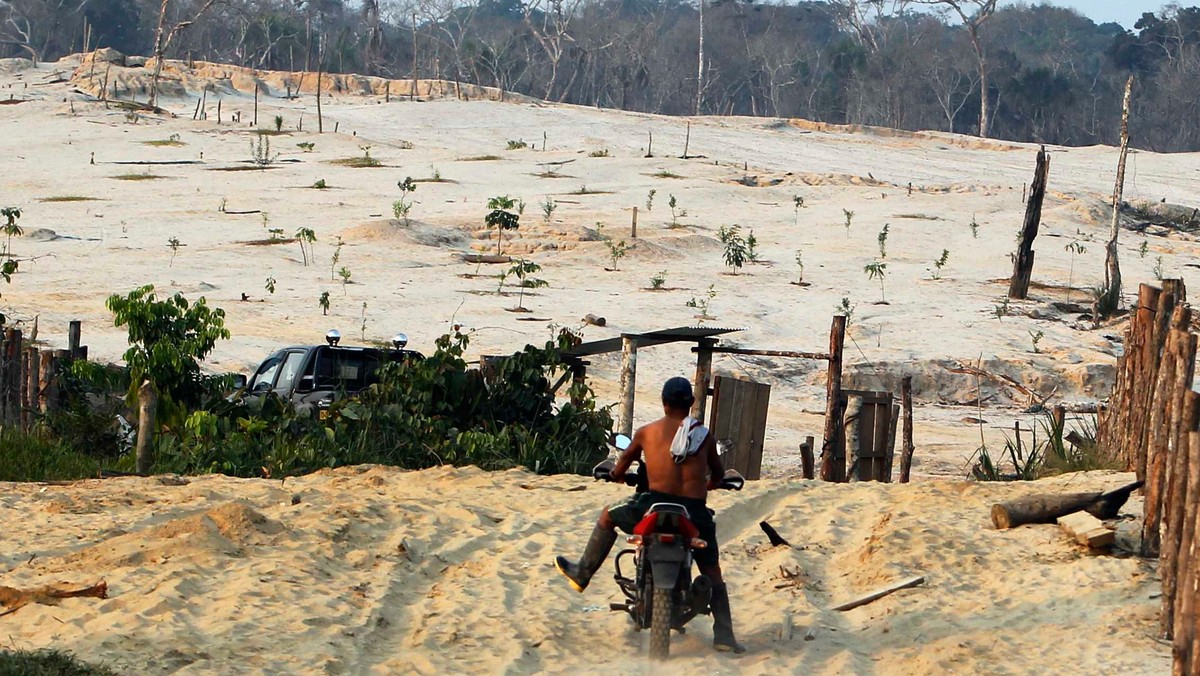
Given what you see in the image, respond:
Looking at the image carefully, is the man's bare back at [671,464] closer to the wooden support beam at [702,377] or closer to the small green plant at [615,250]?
Result: the wooden support beam at [702,377]

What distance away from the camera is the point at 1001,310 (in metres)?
23.7

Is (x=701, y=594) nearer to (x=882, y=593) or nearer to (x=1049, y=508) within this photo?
(x=882, y=593)

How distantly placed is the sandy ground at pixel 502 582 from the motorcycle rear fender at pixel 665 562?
1.42 feet

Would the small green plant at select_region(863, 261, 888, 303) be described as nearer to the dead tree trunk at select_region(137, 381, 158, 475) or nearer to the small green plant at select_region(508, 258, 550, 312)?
the small green plant at select_region(508, 258, 550, 312)

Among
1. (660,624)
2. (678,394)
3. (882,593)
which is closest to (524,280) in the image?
(882,593)

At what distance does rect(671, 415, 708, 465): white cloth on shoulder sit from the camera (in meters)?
6.84

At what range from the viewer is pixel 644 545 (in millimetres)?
6715

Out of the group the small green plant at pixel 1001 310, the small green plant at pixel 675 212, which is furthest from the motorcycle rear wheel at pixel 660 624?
the small green plant at pixel 675 212

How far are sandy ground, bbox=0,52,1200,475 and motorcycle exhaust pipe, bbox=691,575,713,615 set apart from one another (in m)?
8.14

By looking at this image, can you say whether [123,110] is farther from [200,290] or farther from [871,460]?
[871,460]

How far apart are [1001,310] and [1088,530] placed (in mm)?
15581

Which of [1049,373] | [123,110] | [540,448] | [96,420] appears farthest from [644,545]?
[123,110]

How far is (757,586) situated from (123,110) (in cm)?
4295

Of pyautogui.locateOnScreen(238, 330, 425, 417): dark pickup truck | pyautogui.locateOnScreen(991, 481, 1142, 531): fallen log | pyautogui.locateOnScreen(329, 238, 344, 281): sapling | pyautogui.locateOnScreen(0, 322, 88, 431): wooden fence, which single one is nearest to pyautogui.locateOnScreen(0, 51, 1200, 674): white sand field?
pyautogui.locateOnScreen(991, 481, 1142, 531): fallen log
